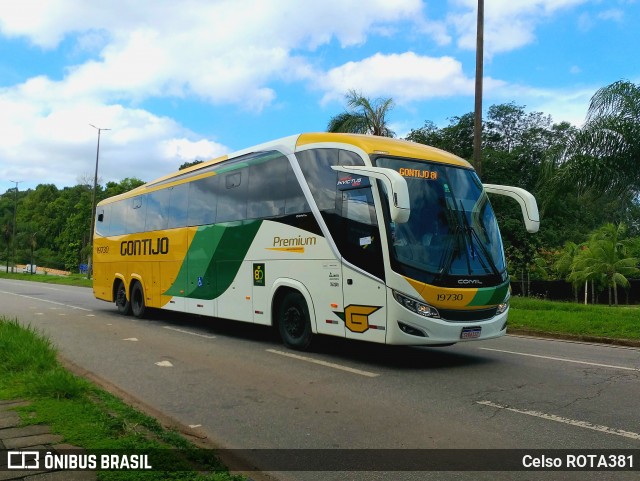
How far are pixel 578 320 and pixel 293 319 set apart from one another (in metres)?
7.38

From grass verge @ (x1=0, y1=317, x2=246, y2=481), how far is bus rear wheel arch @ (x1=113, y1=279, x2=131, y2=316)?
9716 mm

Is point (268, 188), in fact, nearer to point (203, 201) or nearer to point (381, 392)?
point (203, 201)

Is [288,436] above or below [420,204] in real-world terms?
below

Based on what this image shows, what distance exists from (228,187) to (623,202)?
1253 centimetres

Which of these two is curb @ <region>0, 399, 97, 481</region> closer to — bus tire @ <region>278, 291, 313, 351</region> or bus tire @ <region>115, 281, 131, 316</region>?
bus tire @ <region>278, 291, 313, 351</region>

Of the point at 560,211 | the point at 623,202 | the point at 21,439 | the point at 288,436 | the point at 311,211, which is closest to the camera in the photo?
the point at 21,439

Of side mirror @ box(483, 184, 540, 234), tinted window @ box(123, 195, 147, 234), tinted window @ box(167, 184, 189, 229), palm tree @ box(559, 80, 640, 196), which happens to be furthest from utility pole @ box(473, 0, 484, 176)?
tinted window @ box(123, 195, 147, 234)

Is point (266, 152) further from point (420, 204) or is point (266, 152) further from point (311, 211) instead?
point (420, 204)

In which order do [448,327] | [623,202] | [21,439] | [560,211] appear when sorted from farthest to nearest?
[560,211] < [623,202] < [448,327] < [21,439]

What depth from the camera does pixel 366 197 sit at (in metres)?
8.59

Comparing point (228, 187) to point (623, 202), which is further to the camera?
point (623, 202)

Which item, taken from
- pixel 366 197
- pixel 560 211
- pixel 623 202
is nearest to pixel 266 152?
pixel 366 197

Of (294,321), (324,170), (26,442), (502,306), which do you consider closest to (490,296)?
(502,306)

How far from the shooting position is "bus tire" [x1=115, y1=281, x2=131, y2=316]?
55.6 ft
